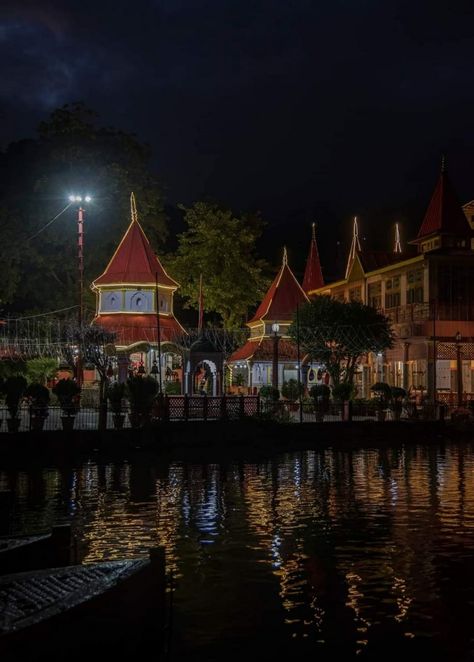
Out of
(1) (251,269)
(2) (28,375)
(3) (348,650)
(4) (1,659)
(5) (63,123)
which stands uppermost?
(5) (63,123)

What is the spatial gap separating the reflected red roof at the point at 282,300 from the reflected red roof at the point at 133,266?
20.9 feet

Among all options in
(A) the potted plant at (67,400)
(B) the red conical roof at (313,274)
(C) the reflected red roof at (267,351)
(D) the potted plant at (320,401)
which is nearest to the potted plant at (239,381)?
(C) the reflected red roof at (267,351)

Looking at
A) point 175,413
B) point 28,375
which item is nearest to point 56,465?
point 175,413

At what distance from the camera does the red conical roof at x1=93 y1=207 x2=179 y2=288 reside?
52562 millimetres

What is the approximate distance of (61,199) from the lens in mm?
58562

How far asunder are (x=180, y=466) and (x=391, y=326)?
2827 centimetres

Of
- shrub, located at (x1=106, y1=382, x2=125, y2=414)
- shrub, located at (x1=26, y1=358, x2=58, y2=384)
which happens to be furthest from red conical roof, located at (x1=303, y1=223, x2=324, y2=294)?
shrub, located at (x1=106, y1=382, x2=125, y2=414)

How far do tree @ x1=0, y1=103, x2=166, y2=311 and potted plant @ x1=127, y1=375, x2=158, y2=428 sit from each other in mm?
25845

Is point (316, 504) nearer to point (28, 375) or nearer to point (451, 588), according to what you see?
point (451, 588)

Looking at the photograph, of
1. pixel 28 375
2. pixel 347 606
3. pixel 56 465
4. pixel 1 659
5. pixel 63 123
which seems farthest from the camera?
pixel 63 123

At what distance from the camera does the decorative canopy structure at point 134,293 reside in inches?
2036

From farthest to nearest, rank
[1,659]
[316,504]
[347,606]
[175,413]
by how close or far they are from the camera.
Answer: [175,413] → [316,504] → [347,606] → [1,659]

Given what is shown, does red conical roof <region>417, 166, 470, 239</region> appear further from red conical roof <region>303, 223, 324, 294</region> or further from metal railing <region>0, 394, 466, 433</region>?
red conical roof <region>303, 223, 324, 294</region>

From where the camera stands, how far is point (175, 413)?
36.2 meters
